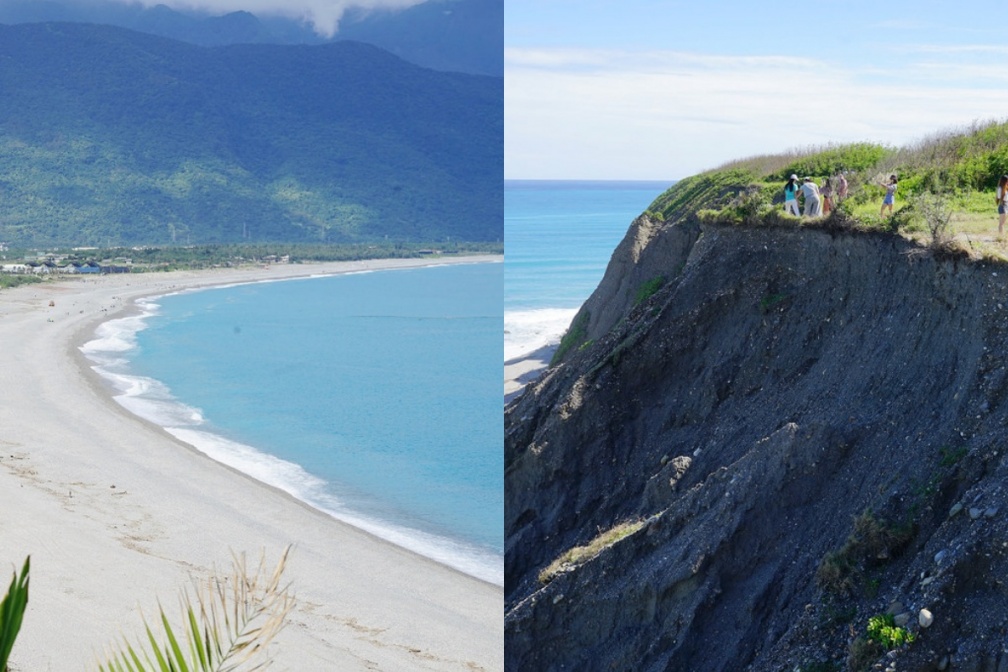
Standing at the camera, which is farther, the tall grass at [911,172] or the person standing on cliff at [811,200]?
the person standing on cliff at [811,200]

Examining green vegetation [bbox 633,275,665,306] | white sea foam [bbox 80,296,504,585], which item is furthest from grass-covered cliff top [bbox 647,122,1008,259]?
white sea foam [bbox 80,296,504,585]

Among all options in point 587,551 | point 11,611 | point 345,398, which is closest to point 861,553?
point 587,551

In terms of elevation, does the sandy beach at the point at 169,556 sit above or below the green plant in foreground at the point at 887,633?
below

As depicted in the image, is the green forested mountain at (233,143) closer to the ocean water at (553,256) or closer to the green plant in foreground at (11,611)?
the ocean water at (553,256)

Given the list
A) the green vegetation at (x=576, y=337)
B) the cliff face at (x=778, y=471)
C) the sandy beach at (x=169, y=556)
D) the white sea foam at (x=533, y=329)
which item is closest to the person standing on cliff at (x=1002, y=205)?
the cliff face at (x=778, y=471)

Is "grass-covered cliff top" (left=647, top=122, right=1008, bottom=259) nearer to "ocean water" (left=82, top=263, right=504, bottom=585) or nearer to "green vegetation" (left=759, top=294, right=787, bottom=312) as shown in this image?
"green vegetation" (left=759, top=294, right=787, bottom=312)

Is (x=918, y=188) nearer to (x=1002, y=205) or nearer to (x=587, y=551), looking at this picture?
(x=1002, y=205)

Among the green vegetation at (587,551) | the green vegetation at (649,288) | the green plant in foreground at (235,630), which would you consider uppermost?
the green plant in foreground at (235,630)

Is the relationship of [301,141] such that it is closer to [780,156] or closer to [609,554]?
[780,156]
